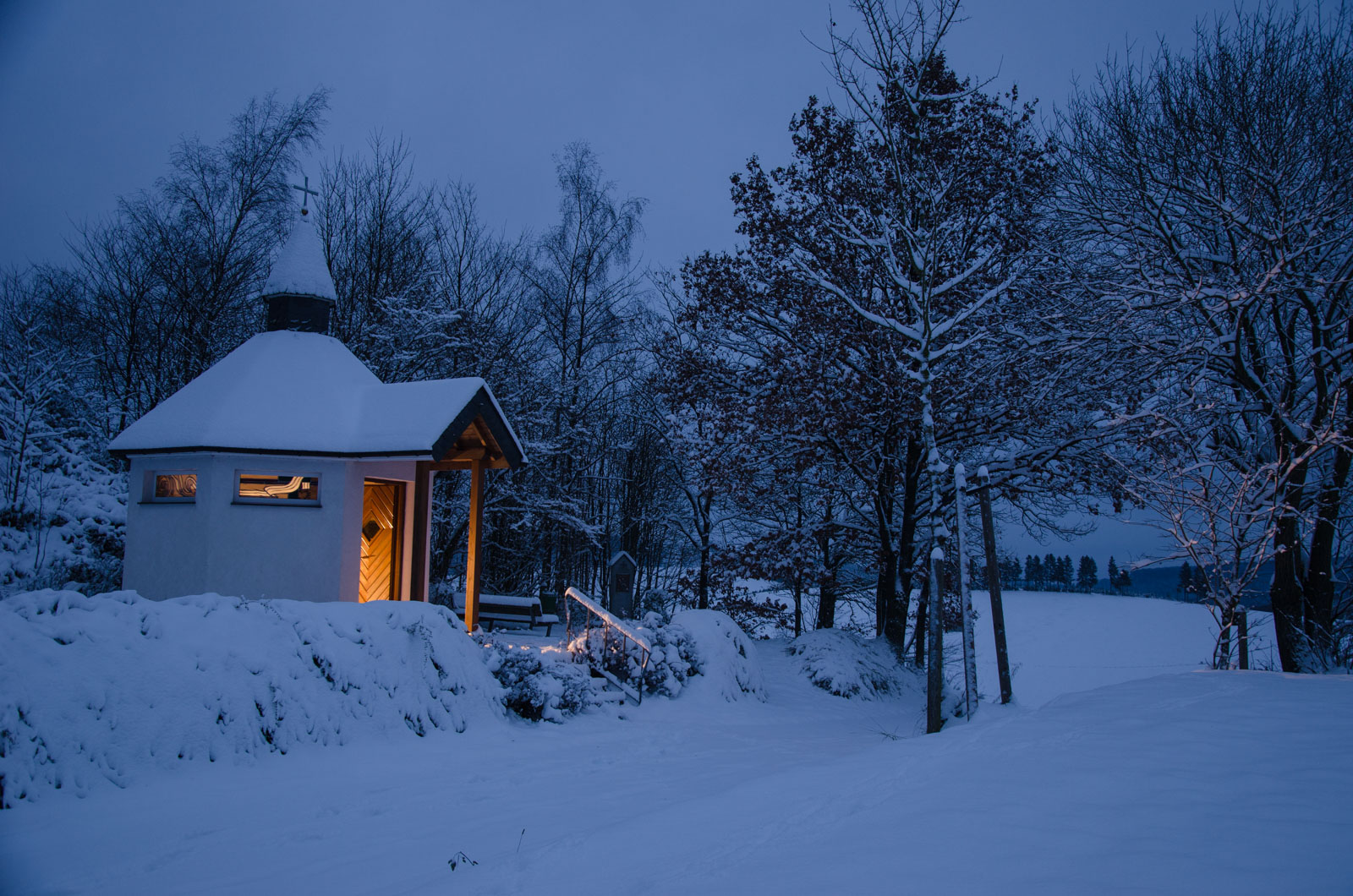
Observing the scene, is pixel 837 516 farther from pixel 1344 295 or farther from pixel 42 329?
pixel 42 329

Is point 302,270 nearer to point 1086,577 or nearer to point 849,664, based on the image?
point 849,664

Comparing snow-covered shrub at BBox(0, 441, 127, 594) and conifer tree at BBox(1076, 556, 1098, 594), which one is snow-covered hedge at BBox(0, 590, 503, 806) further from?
conifer tree at BBox(1076, 556, 1098, 594)

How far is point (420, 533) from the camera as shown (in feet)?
40.4

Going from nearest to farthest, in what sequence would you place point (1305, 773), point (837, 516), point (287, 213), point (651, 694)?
point (1305, 773), point (651, 694), point (837, 516), point (287, 213)

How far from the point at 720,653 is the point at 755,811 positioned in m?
6.91

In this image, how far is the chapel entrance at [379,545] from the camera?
12.9 meters

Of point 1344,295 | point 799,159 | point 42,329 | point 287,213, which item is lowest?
point 1344,295

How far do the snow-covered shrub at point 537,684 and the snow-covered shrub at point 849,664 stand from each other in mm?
5059

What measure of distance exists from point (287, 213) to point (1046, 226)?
19.8 meters

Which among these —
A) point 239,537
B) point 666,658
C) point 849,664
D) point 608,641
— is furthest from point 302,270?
point 849,664

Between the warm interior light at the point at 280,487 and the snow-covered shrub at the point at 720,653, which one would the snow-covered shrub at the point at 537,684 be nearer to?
the snow-covered shrub at the point at 720,653

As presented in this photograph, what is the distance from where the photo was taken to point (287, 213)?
21094 millimetres

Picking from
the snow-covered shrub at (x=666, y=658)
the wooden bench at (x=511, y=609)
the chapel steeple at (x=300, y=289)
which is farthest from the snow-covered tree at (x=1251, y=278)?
the chapel steeple at (x=300, y=289)

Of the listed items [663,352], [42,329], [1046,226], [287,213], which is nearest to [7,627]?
[663,352]
